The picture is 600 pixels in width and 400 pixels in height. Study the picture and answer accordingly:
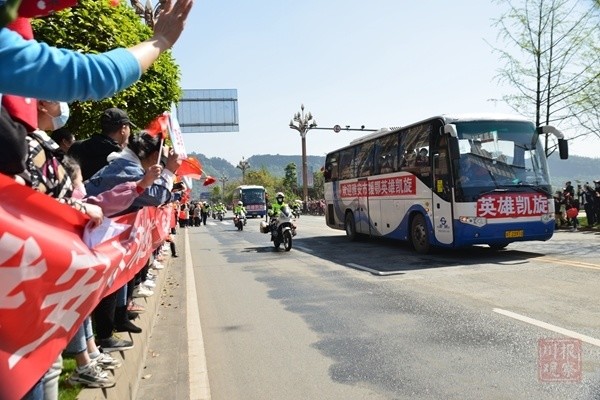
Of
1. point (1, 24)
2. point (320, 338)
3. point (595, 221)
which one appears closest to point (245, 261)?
point (320, 338)

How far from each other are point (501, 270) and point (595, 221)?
13.4m

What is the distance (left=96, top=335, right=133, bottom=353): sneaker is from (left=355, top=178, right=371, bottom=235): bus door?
11891 millimetres

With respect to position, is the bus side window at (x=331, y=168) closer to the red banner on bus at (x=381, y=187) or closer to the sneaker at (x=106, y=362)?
the red banner on bus at (x=381, y=187)

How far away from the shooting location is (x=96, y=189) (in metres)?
3.97

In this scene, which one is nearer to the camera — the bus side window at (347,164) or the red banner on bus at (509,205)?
the red banner on bus at (509,205)

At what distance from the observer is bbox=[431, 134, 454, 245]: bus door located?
1102 cm

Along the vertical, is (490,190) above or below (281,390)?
above

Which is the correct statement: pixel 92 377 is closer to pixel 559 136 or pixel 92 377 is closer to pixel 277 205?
pixel 559 136

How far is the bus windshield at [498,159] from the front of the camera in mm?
10766

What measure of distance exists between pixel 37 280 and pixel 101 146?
2814 mm

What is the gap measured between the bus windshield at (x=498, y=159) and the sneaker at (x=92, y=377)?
8.58 m

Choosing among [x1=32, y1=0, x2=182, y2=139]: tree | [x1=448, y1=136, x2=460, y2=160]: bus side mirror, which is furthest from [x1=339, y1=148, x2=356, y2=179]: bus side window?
[x1=32, y1=0, x2=182, y2=139]: tree

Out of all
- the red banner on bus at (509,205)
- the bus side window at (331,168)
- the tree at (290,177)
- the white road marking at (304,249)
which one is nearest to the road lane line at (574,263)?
the red banner on bus at (509,205)

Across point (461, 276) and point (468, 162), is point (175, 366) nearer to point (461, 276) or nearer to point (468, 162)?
point (461, 276)
